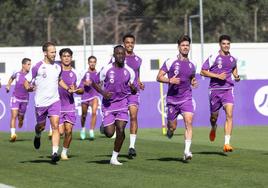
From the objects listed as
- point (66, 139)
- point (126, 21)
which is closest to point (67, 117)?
point (66, 139)

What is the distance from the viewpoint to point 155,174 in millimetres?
13523

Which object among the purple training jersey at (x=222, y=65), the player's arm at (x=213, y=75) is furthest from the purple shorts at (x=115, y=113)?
the purple training jersey at (x=222, y=65)

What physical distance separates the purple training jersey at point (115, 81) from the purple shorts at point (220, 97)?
3.54 meters

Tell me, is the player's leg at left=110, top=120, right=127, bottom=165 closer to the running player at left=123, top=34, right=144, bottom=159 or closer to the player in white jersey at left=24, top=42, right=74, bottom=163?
the player in white jersey at left=24, top=42, right=74, bottom=163

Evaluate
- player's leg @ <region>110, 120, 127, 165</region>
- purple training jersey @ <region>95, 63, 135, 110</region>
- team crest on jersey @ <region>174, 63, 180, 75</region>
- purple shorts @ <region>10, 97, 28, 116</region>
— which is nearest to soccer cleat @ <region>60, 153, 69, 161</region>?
player's leg @ <region>110, 120, 127, 165</region>

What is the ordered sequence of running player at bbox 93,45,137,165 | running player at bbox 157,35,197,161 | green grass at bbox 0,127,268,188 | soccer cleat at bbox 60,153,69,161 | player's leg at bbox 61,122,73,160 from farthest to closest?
1. player's leg at bbox 61,122,73,160
2. soccer cleat at bbox 60,153,69,161
3. running player at bbox 157,35,197,161
4. running player at bbox 93,45,137,165
5. green grass at bbox 0,127,268,188

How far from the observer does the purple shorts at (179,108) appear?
16.0 m

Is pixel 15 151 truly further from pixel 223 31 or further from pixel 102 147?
pixel 223 31

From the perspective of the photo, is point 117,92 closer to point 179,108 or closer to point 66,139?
point 179,108

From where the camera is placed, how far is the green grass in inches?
492

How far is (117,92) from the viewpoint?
597 inches

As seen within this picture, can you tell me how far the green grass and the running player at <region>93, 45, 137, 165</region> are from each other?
0.67 metres

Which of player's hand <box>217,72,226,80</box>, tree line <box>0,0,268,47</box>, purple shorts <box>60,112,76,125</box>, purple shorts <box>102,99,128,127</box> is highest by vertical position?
tree line <box>0,0,268,47</box>

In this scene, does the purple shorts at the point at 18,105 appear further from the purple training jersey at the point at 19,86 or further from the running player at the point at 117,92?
the running player at the point at 117,92
